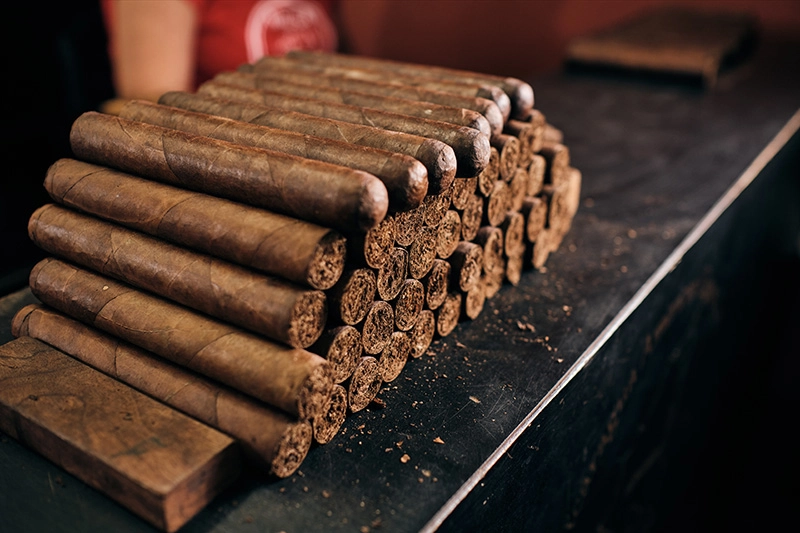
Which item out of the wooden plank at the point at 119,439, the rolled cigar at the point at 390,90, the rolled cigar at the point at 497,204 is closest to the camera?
the wooden plank at the point at 119,439

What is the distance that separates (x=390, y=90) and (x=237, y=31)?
258 centimetres

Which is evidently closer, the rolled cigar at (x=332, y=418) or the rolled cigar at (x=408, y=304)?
the rolled cigar at (x=332, y=418)

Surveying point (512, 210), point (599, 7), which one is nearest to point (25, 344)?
point (512, 210)

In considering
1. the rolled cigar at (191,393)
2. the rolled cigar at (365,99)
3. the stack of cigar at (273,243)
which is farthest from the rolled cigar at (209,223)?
the rolled cigar at (365,99)

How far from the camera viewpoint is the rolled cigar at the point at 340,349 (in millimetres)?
1183

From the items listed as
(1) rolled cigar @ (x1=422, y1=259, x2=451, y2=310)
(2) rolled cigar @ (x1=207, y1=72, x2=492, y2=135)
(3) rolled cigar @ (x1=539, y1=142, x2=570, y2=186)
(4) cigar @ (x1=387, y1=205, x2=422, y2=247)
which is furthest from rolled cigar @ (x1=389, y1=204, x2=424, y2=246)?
(3) rolled cigar @ (x1=539, y1=142, x2=570, y2=186)

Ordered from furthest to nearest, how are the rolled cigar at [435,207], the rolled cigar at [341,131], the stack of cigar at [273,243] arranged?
the rolled cigar at [435,207] < the rolled cigar at [341,131] < the stack of cigar at [273,243]

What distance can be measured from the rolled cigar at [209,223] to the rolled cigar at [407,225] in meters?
0.16

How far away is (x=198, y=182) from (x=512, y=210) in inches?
32.2

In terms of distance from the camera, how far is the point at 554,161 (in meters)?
1.84

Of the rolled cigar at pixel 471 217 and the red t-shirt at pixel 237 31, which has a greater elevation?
the red t-shirt at pixel 237 31

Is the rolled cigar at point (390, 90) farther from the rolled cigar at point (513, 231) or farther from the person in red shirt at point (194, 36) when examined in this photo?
the person in red shirt at point (194, 36)

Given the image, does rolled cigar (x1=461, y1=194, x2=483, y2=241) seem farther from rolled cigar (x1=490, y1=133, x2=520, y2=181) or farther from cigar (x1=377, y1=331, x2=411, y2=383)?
cigar (x1=377, y1=331, x2=411, y2=383)

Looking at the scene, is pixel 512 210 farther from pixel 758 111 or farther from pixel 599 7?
pixel 599 7
